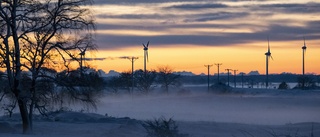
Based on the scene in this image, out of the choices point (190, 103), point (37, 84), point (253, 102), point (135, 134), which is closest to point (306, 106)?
point (253, 102)

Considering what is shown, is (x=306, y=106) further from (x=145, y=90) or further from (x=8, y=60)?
(x=8, y=60)

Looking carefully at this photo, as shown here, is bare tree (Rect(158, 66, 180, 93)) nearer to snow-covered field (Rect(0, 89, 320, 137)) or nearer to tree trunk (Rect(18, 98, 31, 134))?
snow-covered field (Rect(0, 89, 320, 137))

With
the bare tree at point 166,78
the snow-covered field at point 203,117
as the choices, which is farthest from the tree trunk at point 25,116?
the bare tree at point 166,78

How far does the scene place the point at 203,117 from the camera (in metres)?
85.1

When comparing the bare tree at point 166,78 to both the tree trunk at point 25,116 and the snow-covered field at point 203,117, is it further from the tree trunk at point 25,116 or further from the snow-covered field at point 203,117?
the tree trunk at point 25,116

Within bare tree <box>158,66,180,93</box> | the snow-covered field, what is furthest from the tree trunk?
bare tree <box>158,66,180,93</box>

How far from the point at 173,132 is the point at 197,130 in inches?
578

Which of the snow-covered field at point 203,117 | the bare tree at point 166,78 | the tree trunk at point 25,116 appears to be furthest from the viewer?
the bare tree at point 166,78

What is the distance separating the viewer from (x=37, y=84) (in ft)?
133

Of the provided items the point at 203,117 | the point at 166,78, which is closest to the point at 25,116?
the point at 203,117

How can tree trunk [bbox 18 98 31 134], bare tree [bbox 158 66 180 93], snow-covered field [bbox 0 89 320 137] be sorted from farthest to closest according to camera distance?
bare tree [bbox 158 66 180 93], snow-covered field [bbox 0 89 320 137], tree trunk [bbox 18 98 31 134]

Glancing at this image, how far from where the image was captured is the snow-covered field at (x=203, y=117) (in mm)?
47844

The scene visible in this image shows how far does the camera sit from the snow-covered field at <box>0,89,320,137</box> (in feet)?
157

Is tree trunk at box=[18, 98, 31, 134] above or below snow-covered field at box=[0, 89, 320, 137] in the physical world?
above
